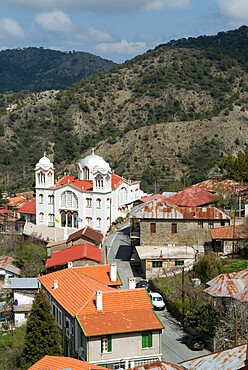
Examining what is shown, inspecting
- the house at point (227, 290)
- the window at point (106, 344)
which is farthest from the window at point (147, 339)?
the house at point (227, 290)

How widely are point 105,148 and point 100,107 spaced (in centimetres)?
2919

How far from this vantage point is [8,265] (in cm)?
4941

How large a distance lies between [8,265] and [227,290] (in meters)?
25.2

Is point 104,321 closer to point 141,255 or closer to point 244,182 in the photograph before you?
point 141,255

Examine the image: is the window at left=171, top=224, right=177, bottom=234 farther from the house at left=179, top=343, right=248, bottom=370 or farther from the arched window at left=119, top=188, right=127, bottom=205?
the house at left=179, top=343, right=248, bottom=370

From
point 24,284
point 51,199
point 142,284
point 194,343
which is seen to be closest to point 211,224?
point 142,284

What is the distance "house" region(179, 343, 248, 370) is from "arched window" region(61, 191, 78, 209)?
42.0 metres

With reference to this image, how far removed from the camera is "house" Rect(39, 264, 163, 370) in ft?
85.9

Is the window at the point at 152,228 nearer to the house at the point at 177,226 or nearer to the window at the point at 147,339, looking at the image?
the house at the point at 177,226

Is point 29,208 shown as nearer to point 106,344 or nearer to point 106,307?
point 106,307

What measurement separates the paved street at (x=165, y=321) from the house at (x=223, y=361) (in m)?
9.47

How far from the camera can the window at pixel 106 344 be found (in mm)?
26184

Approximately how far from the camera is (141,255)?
45.1 metres

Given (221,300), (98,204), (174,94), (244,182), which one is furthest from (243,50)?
(221,300)
